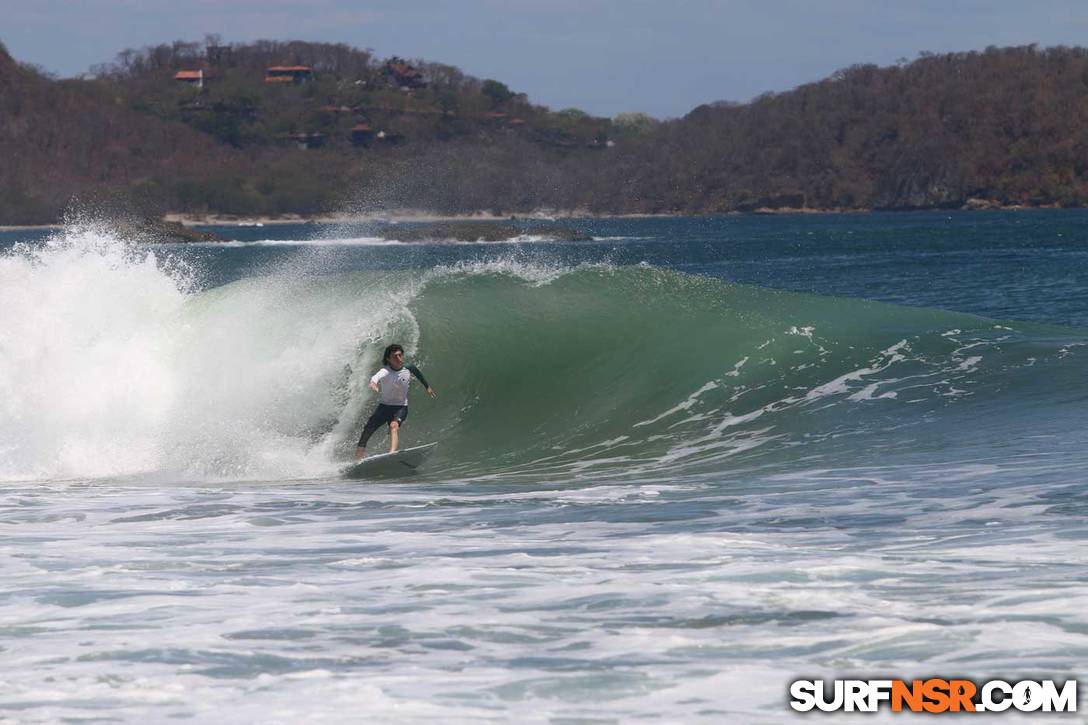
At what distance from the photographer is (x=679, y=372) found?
18969 millimetres

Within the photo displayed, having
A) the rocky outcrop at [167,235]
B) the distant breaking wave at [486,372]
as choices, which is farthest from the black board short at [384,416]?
the rocky outcrop at [167,235]

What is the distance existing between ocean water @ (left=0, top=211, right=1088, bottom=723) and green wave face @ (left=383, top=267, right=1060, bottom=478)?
0.21 ft

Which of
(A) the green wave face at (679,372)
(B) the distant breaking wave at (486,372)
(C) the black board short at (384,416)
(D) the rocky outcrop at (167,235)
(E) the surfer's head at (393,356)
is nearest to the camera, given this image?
(E) the surfer's head at (393,356)

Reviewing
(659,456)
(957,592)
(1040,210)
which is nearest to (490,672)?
(957,592)

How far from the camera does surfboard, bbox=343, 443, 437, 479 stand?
13.8 meters

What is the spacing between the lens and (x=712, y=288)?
2322 cm

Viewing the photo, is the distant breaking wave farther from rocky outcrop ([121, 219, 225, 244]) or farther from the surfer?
rocky outcrop ([121, 219, 225, 244])

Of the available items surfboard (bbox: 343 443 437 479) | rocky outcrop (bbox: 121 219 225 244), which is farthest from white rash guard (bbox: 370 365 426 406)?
rocky outcrop (bbox: 121 219 225 244)

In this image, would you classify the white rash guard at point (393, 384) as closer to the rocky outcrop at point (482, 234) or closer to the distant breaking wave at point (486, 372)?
the distant breaking wave at point (486, 372)

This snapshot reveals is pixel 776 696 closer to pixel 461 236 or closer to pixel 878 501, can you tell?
pixel 878 501

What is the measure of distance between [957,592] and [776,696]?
1.89 metres

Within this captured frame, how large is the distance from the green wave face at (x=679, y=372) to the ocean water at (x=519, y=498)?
64mm

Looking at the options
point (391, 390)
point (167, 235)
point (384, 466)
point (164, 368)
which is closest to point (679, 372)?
point (391, 390)

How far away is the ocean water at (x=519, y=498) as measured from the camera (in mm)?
6906
